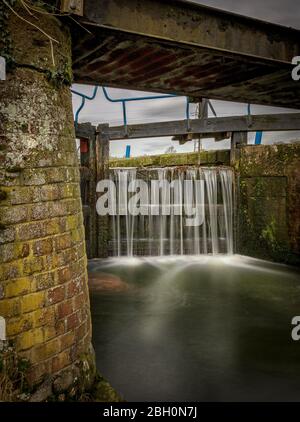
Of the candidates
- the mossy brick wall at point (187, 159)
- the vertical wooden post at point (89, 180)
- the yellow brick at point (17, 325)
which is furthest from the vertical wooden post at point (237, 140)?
the yellow brick at point (17, 325)

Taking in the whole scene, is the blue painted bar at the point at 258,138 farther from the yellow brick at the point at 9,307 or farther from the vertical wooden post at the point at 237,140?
the yellow brick at the point at 9,307

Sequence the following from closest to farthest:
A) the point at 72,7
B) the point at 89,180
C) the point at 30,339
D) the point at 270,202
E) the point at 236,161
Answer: the point at 30,339
the point at 72,7
the point at 270,202
the point at 89,180
the point at 236,161

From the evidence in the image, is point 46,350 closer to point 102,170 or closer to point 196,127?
point 102,170

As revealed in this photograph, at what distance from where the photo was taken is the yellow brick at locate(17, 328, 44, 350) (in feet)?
9.35

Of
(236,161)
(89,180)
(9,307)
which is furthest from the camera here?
(236,161)

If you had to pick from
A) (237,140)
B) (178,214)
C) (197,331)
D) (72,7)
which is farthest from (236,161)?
(72,7)

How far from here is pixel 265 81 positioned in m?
5.21

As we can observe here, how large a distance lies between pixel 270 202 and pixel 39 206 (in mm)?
8292

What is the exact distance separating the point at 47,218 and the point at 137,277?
6.21 meters

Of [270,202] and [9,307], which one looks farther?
[270,202]

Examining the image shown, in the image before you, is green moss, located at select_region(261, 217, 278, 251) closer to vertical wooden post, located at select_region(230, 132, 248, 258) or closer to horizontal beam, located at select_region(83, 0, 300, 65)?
vertical wooden post, located at select_region(230, 132, 248, 258)

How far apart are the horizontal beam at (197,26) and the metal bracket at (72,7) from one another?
0.13 m

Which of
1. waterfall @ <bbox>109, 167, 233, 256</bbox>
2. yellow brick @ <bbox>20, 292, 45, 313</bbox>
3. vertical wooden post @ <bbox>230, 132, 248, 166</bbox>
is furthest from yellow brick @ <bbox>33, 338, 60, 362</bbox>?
vertical wooden post @ <bbox>230, 132, 248, 166</bbox>

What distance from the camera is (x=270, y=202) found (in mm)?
9820
